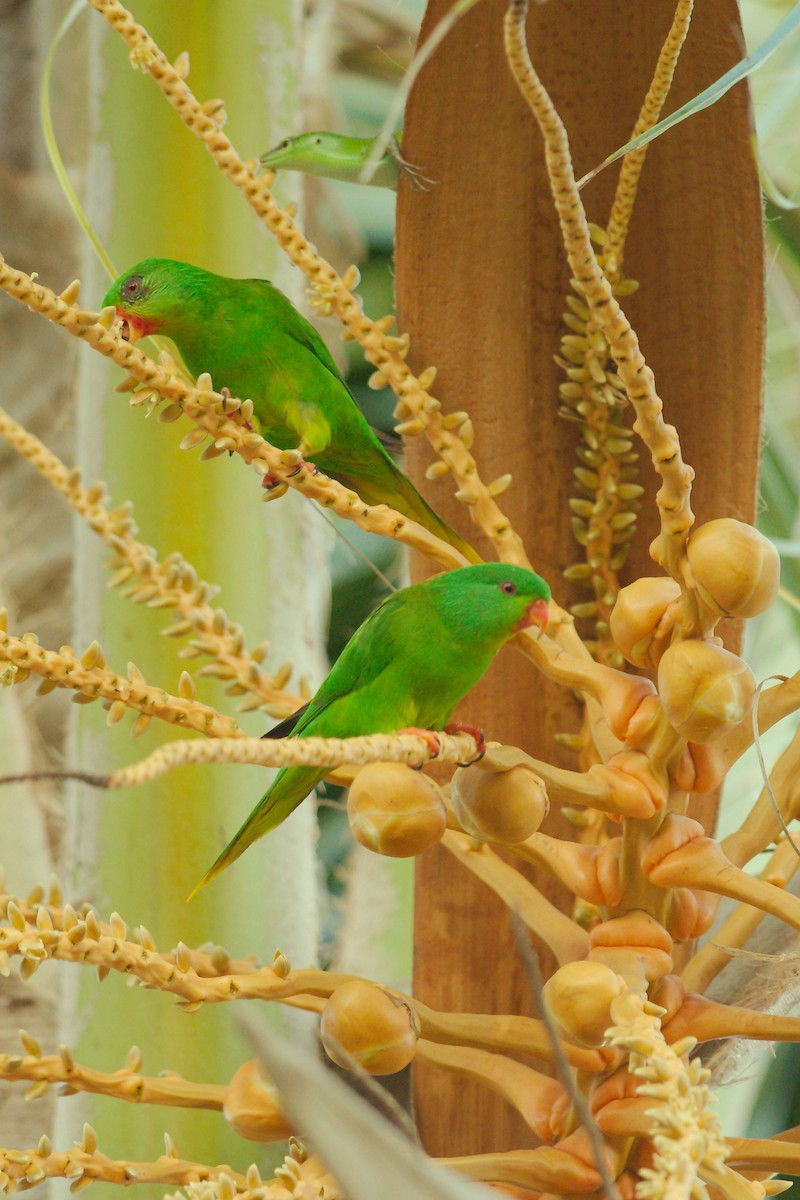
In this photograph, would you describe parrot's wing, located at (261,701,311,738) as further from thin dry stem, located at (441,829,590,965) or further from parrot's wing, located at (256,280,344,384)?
parrot's wing, located at (256,280,344,384)

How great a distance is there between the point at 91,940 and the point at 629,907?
249mm

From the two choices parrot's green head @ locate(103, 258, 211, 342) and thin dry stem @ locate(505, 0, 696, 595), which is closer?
thin dry stem @ locate(505, 0, 696, 595)

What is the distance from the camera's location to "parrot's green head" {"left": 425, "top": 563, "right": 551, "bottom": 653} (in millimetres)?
548

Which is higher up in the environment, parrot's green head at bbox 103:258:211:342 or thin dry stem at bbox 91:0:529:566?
parrot's green head at bbox 103:258:211:342

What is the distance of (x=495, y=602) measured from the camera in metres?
0.55

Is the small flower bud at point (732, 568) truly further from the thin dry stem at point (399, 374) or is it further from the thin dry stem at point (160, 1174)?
the thin dry stem at point (160, 1174)

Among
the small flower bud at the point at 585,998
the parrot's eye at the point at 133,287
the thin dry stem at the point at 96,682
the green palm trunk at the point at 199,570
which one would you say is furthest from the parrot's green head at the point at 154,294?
the small flower bud at the point at 585,998

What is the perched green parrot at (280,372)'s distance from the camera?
732mm

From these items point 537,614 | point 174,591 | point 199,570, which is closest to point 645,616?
point 537,614

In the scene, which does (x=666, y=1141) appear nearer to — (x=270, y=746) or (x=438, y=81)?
(x=270, y=746)

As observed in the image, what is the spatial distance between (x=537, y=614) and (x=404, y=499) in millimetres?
208

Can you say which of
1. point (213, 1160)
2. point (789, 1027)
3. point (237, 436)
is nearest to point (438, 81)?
point (237, 436)

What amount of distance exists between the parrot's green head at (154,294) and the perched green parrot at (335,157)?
93 mm

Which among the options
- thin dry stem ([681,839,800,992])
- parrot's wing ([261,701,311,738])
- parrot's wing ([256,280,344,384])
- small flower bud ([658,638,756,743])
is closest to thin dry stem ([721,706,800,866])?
thin dry stem ([681,839,800,992])
